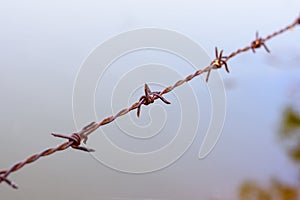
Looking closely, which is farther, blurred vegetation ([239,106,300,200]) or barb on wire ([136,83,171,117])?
blurred vegetation ([239,106,300,200])

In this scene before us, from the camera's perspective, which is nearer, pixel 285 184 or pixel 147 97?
pixel 147 97

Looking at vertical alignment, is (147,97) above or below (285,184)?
below

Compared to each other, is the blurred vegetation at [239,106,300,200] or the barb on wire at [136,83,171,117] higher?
the blurred vegetation at [239,106,300,200]

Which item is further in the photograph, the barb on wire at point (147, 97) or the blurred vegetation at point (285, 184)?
Answer: the blurred vegetation at point (285, 184)

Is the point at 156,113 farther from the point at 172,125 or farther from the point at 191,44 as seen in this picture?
the point at 191,44

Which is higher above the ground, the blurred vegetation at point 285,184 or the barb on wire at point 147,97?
the blurred vegetation at point 285,184

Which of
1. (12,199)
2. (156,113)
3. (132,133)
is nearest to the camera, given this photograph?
(156,113)

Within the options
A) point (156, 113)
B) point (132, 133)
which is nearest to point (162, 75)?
point (156, 113)

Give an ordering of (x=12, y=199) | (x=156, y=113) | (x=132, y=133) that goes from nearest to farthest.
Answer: (x=156, y=113), (x=132, y=133), (x=12, y=199)
